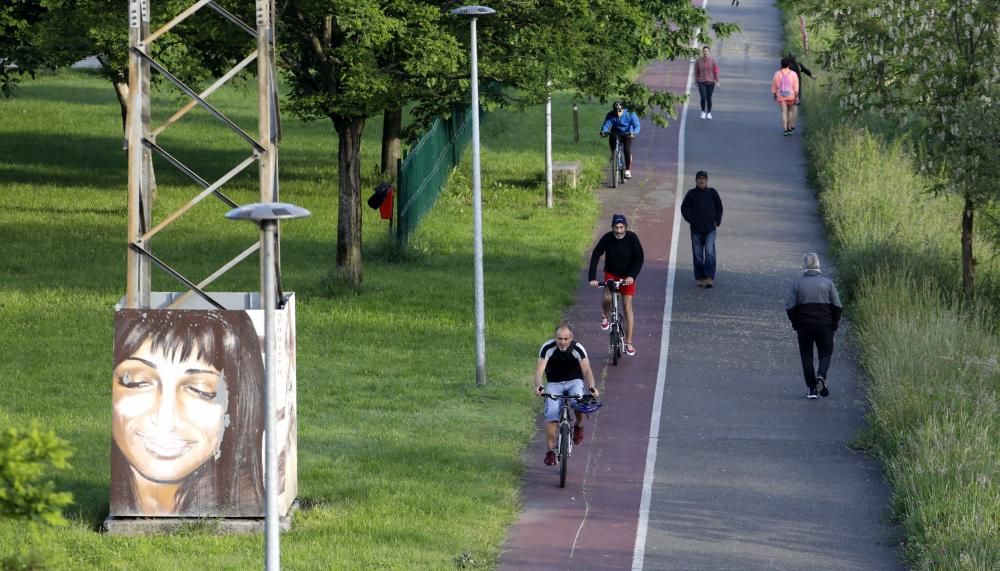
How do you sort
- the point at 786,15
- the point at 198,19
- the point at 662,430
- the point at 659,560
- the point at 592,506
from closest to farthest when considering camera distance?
the point at 659,560, the point at 592,506, the point at 662,430, the point at 198,19, the point at 786,15

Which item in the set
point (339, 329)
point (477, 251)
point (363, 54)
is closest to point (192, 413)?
point (477, 251)

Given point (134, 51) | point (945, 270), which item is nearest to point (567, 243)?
point (945, 270)

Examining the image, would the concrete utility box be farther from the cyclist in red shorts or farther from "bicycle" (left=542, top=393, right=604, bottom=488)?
the cyclist in red shorts

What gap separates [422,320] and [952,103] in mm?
8701

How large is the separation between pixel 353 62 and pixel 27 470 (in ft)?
53.3

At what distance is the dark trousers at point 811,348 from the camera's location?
63.7 feet

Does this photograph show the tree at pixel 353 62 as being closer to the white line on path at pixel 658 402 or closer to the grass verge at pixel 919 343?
the white line on path at pixel 658 402

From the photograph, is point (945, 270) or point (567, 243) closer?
point (945, 270)

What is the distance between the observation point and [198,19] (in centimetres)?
2286

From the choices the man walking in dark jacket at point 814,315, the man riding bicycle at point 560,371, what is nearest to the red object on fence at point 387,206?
the man walking in dark jacket at point 814,315

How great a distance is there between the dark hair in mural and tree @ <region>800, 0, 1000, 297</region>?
12618 mm

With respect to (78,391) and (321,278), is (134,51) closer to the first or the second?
(78,391)

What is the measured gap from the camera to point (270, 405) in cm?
1056

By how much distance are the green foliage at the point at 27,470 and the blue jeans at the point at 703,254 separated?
19166mm
